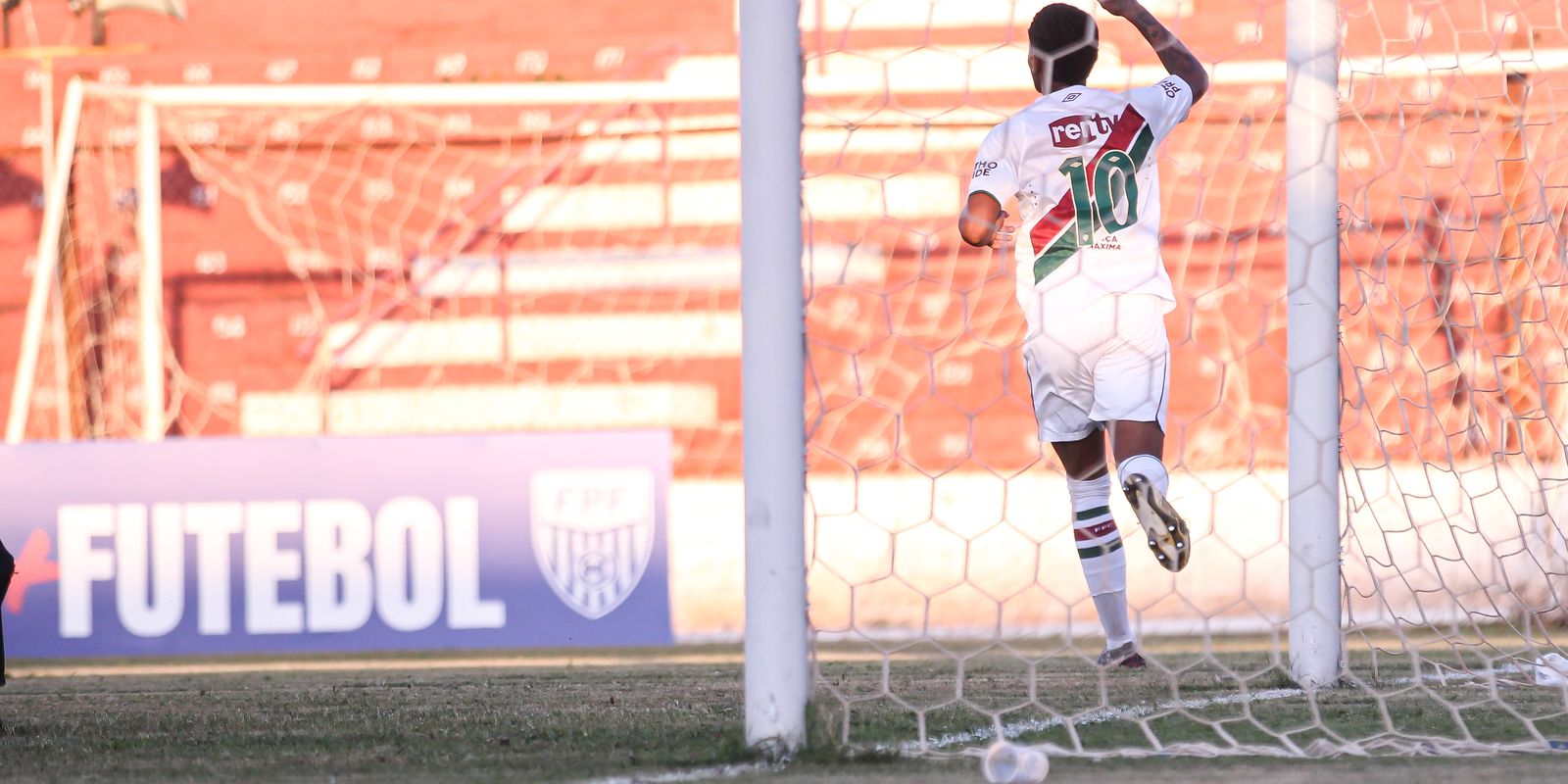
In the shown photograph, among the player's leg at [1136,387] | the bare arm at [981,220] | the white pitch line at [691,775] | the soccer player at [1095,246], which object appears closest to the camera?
the white pitch line at [691,775]

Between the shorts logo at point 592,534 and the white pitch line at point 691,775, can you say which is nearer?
the white pitch line at point 691,775

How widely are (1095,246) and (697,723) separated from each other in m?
1.23

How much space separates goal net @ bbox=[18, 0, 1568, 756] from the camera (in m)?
4.77

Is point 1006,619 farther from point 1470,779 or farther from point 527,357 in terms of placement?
point 1470,779

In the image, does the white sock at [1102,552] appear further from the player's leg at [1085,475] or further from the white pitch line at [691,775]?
the white pitch line at [691,775]

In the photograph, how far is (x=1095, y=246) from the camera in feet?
10.5

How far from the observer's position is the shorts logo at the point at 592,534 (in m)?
5.37

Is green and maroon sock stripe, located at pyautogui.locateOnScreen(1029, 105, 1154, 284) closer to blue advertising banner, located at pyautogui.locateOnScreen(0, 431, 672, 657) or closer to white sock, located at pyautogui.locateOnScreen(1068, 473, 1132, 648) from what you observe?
white sock, located at pyautogui.locateOnScreen(1068, 473, 1132, 648)

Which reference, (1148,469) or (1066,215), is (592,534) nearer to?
(1066,215)

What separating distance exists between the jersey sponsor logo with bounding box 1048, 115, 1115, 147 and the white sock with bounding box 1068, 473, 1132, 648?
2.29 ft

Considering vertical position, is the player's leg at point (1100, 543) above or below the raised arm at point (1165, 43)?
below

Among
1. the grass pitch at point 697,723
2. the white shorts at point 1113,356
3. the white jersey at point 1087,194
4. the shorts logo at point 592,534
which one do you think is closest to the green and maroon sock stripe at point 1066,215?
the white jersey at point 1087,194

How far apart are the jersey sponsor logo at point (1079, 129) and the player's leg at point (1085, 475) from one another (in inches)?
14.7

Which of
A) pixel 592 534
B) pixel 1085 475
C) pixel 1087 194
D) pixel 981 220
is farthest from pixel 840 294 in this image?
pixel 981 220
